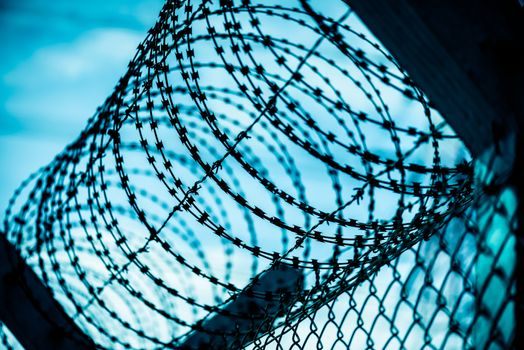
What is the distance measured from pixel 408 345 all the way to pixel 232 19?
2.05 m

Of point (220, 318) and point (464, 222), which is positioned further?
point (220, 318)

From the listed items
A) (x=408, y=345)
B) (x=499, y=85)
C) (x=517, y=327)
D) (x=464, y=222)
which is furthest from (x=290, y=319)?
(x=499, y=85)

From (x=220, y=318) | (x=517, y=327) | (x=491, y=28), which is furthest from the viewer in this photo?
(x=220, y=318)

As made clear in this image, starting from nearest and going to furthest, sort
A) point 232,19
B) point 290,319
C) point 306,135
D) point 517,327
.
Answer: point 517,327
point 290,319
point 232,19
point 306,135

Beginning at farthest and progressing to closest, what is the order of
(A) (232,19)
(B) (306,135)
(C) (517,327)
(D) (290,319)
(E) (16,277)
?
(E) (16,277)
(B) (306,135)
(A) (232,19)
(D) (290,319)
(C) (517,327)

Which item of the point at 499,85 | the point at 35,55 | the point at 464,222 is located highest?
the point at 35,55

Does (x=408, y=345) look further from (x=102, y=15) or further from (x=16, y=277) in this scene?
(x=102, y=15)

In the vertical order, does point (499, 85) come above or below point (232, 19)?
below

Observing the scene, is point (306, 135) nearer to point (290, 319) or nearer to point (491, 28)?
point (290, 319)

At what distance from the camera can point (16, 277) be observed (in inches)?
179

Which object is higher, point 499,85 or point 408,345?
point 499,85

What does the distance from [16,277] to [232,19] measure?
111 inches

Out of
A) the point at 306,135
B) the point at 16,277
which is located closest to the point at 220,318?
the point at 16,277

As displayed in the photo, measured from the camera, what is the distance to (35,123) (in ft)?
21.2
